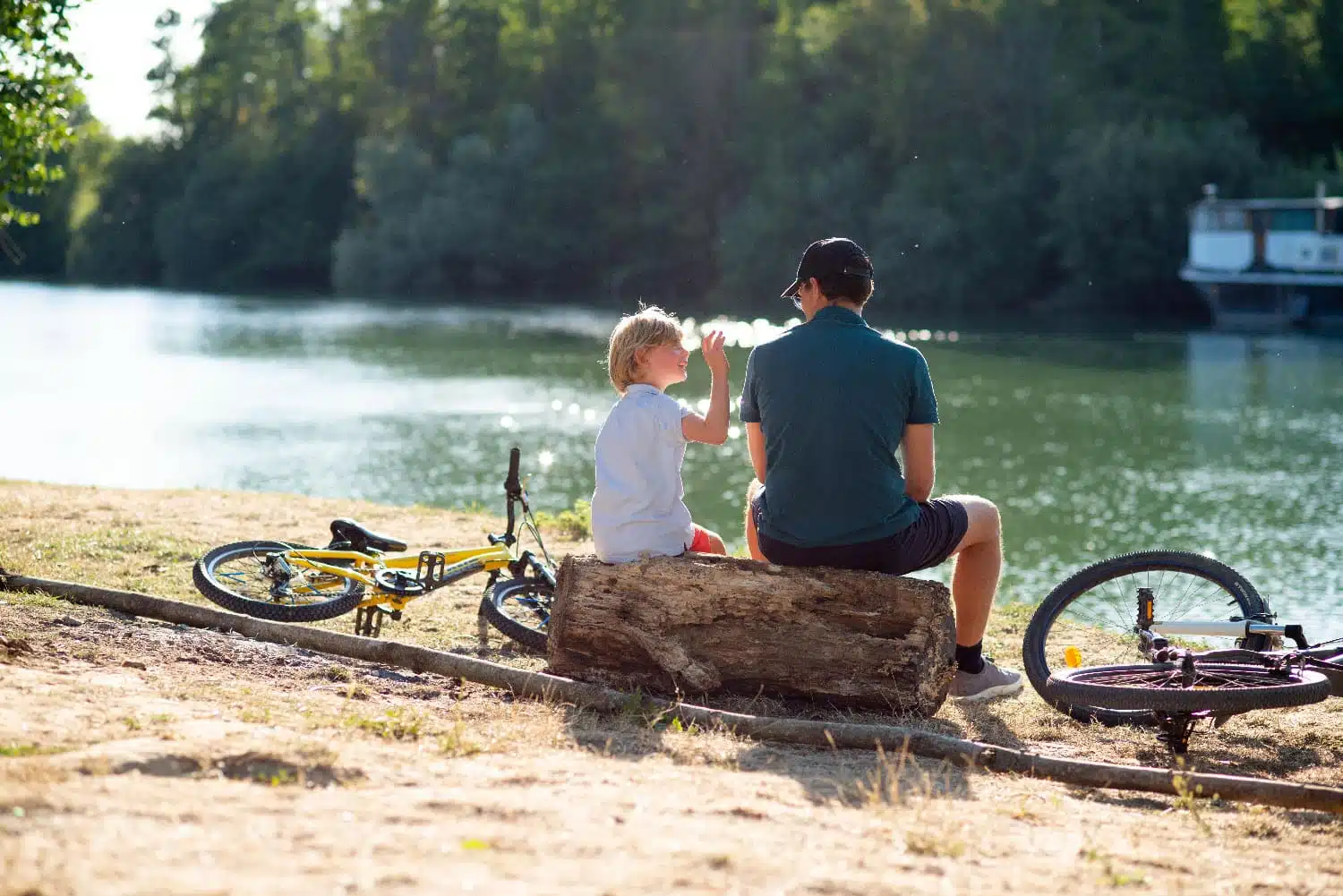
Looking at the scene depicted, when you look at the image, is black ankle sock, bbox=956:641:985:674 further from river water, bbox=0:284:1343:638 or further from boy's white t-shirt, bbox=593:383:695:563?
river water, bbox=0:284:1343:638

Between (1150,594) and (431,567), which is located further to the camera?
(431,567)

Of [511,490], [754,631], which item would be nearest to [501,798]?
[754,631]

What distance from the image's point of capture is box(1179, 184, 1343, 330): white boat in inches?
1628

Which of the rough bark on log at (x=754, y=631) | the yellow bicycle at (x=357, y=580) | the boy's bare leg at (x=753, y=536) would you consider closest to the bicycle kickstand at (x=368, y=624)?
the yellow bicycle at (x=357, y=580)

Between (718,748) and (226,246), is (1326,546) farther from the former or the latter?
(226,246)

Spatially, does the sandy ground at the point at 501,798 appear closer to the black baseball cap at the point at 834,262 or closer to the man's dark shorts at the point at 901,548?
the man's dark shorts at the point at 901,548

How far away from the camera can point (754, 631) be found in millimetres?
5551

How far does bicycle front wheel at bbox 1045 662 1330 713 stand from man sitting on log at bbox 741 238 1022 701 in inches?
27.3

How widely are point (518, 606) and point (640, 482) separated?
1.35 metres

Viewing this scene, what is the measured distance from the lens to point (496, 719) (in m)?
5.10

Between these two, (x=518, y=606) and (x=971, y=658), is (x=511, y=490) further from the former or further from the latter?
→ (x=971, y=658)

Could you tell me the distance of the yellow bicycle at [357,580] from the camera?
660cm

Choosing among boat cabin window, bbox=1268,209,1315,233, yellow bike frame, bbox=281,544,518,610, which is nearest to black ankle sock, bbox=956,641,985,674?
yellow bike frame, bbox=281,544,518,610

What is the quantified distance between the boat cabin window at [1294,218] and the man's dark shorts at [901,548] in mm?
39659
